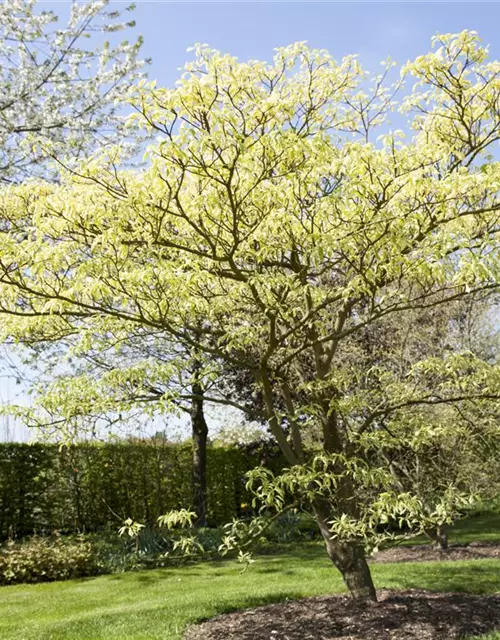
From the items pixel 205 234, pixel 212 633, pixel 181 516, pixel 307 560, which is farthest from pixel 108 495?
pixel 205 234

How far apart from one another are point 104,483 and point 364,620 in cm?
920

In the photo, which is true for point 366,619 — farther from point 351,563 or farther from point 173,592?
point 173,592

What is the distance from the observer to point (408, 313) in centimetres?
980

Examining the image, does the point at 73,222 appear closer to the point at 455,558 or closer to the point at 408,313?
the point at 408,313

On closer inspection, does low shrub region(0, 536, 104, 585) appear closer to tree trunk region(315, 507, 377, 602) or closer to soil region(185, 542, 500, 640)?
soil region(185, 542, 500, 640)

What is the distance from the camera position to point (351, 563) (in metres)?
5.79

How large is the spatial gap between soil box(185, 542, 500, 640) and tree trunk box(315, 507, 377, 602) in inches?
4.7

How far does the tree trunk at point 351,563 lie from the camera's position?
18.9 feet

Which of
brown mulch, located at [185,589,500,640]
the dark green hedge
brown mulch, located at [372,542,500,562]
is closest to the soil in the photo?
brown mulch, located at [185,589,500,640]

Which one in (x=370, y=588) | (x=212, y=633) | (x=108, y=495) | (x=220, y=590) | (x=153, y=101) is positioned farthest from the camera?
(x=108, y=495)

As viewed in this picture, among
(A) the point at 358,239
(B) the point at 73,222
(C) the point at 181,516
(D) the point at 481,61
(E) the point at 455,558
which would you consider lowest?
(E) the point at 455,558

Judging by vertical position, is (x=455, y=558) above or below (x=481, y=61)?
below

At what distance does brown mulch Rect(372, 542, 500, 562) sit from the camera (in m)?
9.77

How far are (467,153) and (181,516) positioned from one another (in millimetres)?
3521
